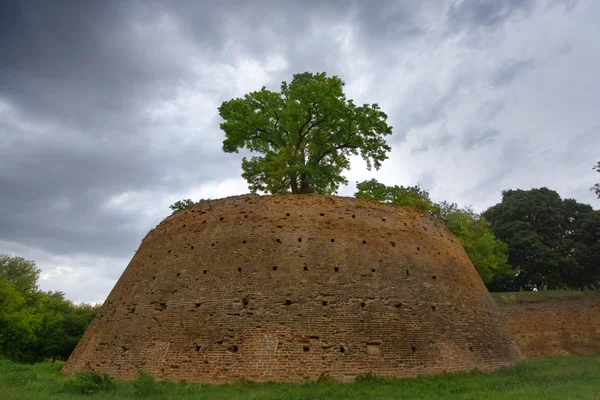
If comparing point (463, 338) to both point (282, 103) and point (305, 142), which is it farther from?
point (282, 103)

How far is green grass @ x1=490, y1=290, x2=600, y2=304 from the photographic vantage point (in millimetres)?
27438

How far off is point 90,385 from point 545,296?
29.6 m

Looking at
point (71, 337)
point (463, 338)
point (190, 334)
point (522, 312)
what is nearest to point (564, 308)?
point (522, 312)

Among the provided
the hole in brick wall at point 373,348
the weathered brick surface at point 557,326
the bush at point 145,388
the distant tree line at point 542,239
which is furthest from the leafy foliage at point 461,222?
the bush at point 145,388

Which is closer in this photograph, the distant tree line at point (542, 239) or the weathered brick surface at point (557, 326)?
the weathered brick surface at point (557, 326)

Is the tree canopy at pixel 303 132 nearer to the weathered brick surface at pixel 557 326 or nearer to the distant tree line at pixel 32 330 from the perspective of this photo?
the weathered brick surface at pixel 557 326

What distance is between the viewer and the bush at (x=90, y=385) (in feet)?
32.4

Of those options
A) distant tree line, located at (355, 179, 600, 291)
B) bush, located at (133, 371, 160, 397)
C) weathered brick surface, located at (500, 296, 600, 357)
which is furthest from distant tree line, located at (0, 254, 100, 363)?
weathered brick surface, located at (500, 296, 600, 357)

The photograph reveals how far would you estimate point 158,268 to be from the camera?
554 inches

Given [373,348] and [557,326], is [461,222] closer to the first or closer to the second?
[557,326]

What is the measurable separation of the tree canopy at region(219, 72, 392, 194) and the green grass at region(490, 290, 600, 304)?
1510 centimetres

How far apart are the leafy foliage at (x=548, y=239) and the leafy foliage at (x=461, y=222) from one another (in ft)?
16.6

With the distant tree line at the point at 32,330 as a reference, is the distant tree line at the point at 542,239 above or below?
above

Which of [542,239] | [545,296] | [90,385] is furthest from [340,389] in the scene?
[542,239]
